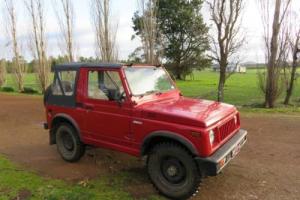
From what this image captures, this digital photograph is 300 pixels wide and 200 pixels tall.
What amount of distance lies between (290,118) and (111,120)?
25.0ft

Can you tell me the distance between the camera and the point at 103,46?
1850cm

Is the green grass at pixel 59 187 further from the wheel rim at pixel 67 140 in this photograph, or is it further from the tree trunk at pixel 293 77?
the tree trunk at pixel 293 77

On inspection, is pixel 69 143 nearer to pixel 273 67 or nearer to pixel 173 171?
pixel 173 171

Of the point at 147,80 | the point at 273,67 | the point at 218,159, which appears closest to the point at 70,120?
the point at 147,80

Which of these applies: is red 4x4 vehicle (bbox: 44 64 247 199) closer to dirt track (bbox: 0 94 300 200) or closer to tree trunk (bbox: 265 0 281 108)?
dirt track (bbox: 0 94 300 200)

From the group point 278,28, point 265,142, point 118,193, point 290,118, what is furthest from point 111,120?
point 278,28

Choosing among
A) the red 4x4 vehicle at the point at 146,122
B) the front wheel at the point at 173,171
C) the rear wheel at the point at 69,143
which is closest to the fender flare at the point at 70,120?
the red 4x4 vehicle at the point at 146,122

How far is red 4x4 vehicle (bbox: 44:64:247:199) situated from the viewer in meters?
4.56

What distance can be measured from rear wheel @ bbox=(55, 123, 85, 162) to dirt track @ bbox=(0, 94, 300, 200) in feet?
0.57

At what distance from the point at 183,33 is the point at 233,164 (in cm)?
3788

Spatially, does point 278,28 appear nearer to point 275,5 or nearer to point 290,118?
point 275,5

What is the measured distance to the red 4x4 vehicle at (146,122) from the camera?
15.0 ft

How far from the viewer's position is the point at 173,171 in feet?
15.9

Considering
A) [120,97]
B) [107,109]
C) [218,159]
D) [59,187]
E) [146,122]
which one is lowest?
[59,187]
